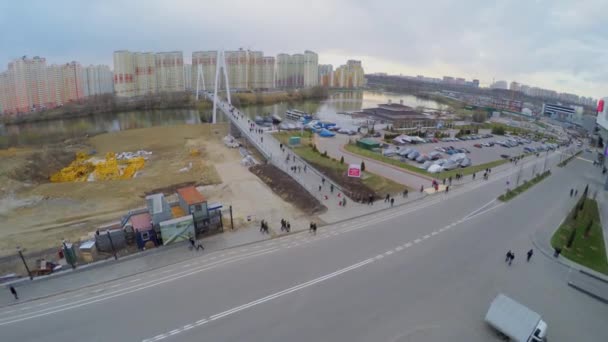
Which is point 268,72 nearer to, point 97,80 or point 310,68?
point 310,68

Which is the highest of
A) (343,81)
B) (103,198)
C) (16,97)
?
(343,81)

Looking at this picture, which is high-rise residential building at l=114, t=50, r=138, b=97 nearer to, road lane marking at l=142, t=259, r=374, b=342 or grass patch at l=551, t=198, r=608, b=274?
road lane marking at l=142, t=259, r=374, b=342

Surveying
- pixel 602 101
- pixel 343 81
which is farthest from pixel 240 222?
pixel 343 81

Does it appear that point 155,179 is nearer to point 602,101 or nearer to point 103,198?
point 103,198

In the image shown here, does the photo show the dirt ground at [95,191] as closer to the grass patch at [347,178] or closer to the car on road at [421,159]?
the grass patch at [347,178]

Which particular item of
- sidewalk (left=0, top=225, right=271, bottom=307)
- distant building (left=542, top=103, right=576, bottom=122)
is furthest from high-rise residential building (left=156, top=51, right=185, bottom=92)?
distant building (left=542, top=103, right=576, bottom=122)
